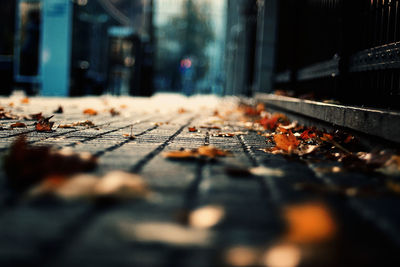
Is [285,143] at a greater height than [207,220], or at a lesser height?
greater

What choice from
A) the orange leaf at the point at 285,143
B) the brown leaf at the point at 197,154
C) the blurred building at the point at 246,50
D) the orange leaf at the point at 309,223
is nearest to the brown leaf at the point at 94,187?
the orange leaf at the point at 309,223

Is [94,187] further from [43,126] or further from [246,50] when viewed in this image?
[246,50]

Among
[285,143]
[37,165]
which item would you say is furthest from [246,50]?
[37,165]

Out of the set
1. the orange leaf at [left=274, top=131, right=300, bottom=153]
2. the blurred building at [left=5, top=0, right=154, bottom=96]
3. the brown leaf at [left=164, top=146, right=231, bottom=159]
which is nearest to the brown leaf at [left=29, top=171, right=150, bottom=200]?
the brown leaf at [left=164, top=146, right=231, bottom=159]

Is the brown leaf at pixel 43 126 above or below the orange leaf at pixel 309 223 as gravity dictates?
above

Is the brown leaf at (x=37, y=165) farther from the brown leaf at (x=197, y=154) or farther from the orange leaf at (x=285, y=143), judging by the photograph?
the orange leaf at (x=285, y=143)

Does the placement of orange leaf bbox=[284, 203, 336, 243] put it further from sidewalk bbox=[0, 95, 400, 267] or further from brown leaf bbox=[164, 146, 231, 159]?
brown leaf bbox=[164, 146, 231, 159]

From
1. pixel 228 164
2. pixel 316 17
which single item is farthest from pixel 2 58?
pixel 228 164

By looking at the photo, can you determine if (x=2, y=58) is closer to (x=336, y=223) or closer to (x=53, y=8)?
(x=53, y=8)

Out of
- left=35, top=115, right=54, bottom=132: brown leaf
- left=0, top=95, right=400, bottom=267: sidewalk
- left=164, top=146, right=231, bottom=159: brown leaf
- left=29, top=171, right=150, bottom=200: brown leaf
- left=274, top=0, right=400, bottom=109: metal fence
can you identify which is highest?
left=274, top=0, right=400, bottom=109: metal fence
